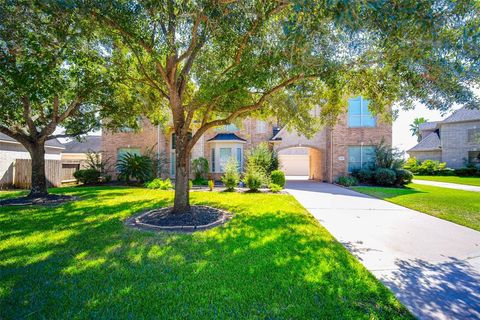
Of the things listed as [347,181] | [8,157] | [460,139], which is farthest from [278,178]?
[460,139]

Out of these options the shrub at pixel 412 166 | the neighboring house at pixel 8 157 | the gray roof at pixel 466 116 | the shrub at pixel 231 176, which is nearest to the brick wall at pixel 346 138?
the shrub at pixel 231 176

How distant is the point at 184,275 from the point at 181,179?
12.2 ft

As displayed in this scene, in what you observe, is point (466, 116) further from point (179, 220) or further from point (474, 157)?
point (179, 220)

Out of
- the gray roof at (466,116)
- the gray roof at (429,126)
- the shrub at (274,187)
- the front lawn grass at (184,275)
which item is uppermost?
the gray roof at (429,126)

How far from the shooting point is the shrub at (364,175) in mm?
15286

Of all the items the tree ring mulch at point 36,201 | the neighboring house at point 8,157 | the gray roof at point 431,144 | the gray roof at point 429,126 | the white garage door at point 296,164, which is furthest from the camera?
the gray roof at point 429,126

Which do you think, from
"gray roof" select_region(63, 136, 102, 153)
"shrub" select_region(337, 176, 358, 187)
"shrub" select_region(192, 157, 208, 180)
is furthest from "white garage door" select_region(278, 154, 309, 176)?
"gray roof" select_region(63, 136, 102, 153)

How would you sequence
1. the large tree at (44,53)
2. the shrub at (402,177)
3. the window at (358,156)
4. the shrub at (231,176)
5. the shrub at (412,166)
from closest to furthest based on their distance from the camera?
the large tree at (44,53) → the shrub at (231,176) → the shrub at (402,177) → the window at (358,156) → the shrub at (412,166)

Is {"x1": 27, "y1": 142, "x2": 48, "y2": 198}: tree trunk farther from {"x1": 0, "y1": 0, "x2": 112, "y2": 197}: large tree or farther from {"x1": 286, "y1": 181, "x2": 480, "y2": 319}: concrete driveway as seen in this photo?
{"x1": 286, "y1": 181, "x2": 480, "y2": 319}: concrete driveway

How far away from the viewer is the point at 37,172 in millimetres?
9820

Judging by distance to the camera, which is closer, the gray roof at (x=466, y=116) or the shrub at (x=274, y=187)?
the shrub at (x=274, y=187)

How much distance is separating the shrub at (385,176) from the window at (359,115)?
3841 mm

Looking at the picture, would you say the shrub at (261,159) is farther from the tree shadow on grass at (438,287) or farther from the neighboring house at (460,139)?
the neighboring house at (460,139)

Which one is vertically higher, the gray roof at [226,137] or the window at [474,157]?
the gray roof at [226,137]
